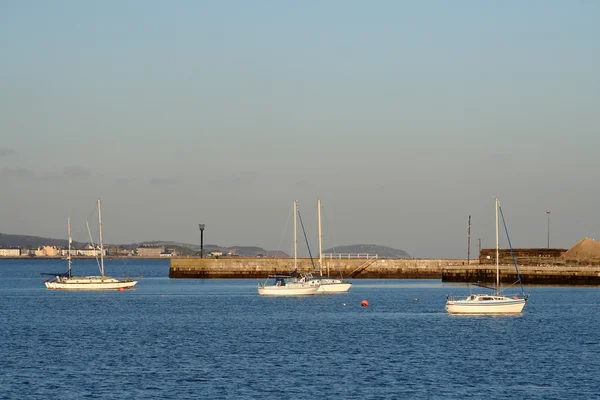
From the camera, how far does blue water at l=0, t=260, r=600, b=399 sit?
1533 inches

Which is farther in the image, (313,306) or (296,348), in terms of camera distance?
(313,306)

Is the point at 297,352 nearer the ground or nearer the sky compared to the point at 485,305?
nearer the ground

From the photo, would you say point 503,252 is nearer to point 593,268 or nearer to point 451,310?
point 593,268

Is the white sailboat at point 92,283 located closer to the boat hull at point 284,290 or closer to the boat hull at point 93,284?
the boat hull at point 93,284

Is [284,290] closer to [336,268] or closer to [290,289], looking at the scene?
[290,289]

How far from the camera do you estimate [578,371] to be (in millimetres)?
43406

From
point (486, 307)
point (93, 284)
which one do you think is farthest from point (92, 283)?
point (486, 307)

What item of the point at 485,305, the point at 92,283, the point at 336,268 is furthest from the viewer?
the point at 336,268

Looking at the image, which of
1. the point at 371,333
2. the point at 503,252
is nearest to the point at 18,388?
the point at 371,333

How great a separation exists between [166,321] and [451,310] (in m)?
18.8

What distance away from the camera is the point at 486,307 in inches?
2768

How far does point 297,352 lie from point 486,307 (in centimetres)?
2338

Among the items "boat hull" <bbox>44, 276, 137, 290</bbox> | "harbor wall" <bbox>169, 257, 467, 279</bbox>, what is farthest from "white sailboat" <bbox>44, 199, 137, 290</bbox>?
"harbor wall" <bbox>169, 257, 467, 279</bbox>

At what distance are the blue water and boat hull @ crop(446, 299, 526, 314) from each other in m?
0.75
